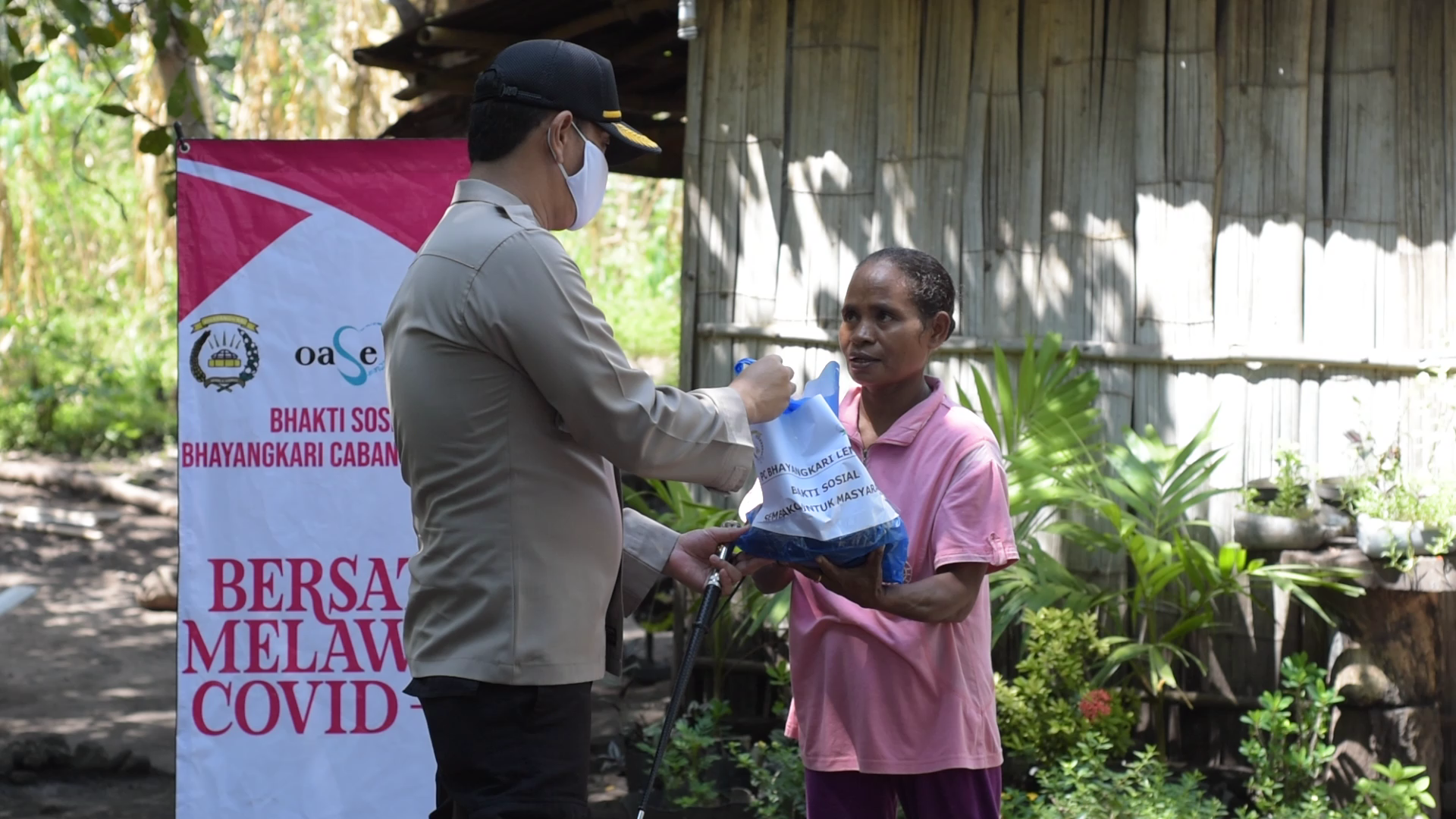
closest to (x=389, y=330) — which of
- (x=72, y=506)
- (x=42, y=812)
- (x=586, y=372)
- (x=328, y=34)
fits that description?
(x=586, y=372)

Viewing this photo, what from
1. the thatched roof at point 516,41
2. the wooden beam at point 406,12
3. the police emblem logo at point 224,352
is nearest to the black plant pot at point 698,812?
the police emblem logo at point 224,352

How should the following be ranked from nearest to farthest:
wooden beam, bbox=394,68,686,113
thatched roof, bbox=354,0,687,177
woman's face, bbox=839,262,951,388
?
woman's face, bbox=839,262,951,388 → thatched roof, bbox=354,0,687,177 → wooden beam, bbox=394,68,686,113

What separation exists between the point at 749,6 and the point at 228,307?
2.53 meters

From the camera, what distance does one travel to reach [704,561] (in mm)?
2775

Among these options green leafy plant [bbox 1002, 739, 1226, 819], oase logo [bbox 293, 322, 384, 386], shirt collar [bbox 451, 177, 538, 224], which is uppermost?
shirt collar [bbox 451, 177, 538, 224]

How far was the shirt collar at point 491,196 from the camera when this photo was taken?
2305mm

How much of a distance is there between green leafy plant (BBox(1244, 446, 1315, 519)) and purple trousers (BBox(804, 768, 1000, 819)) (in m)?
2.22

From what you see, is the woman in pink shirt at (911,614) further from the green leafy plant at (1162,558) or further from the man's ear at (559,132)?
the green leafy plant at (1162,558)

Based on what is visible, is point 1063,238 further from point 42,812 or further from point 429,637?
point 42,812

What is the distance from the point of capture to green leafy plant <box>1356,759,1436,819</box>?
412cm

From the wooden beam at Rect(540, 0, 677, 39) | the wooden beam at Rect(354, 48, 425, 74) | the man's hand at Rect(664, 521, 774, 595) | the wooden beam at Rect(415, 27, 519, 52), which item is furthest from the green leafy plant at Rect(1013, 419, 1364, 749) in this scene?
the wooden beam at Rect(354, 48, 425, 74)

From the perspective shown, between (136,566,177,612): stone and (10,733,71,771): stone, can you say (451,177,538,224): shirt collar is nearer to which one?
(10,733,71,771): stone

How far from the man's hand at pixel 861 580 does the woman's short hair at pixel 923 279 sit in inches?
21.8

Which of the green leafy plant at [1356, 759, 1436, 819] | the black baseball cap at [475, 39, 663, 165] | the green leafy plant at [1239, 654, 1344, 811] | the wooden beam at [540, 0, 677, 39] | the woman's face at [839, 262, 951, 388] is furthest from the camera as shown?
the wooden beam at [540, 0, 677, 39]
